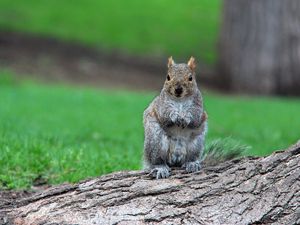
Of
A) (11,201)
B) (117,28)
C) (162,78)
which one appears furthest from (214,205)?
(117,28)

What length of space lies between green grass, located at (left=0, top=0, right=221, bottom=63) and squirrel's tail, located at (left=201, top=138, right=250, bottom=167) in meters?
13.8

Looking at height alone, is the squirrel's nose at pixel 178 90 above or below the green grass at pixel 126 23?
below

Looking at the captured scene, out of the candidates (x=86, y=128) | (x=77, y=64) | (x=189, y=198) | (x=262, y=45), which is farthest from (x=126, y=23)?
(x=189, y=198)

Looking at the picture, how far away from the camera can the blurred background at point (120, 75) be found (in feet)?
25.9

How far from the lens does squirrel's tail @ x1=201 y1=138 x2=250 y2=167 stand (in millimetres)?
6074

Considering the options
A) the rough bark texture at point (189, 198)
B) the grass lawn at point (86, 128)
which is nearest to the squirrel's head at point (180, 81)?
the rough bark texture at point (189, 198)

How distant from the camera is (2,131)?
8445 mm

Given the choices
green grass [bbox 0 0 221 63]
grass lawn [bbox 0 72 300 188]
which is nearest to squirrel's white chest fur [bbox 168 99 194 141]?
grass lawn [bbox 0 72 300 188]

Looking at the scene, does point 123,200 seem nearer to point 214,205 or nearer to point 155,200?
point 155,200

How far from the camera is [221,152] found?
20.0 feet

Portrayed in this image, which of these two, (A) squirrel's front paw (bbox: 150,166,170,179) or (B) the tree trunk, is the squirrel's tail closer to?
(A) squirrel's front paw (bbox: 150,166,170,179)

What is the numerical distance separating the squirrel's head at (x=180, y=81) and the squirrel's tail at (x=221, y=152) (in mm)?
589

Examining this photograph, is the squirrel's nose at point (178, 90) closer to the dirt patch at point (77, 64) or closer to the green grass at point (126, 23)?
the dirt patch at point (77, 64)

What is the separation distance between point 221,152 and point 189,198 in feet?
3.07
